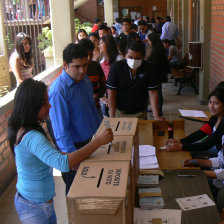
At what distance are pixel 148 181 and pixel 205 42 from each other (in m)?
5.07

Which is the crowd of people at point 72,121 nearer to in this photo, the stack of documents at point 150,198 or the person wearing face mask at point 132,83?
the person wearing face mask at point 132,83

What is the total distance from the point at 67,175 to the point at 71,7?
5.12m

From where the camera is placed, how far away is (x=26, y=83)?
6.57 feet

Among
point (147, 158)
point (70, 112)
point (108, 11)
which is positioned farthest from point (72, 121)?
point (108, 11)

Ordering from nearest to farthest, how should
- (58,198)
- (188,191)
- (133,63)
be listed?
(188,191) < (133,63) < (58,198)

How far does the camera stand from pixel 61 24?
7.03 meters

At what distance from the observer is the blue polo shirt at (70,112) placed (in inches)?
100.0

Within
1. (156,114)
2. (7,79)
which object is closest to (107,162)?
(156,114)

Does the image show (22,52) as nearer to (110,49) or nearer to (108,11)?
(110,49)

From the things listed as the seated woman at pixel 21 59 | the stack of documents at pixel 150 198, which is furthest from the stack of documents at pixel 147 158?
the seated woman at pixel 21 59

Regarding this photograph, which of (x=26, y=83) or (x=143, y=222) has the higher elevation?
(x=26, y=83)

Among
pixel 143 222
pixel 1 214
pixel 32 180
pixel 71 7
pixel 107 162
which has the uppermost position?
pixel 71 7

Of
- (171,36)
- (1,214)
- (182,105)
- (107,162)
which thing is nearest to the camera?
(107,162)

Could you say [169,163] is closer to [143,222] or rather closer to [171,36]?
[143,222]
